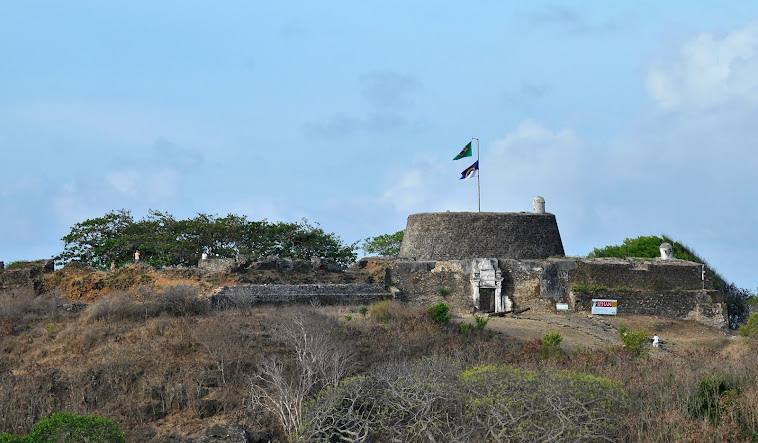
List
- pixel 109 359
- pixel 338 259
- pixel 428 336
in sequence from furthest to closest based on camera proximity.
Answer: pixel 338 259
pixel 428 336
pixel 109 359

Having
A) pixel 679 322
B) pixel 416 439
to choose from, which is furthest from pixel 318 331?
pixel 679 322

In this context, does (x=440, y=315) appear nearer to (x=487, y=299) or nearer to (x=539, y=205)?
(x=487, y=299)

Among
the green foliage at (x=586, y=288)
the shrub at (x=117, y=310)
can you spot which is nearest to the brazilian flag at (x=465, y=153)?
the green foliage at (x=586, y=288)

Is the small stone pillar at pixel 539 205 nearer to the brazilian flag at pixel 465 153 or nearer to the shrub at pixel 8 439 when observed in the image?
the brazilian flag at pixel 465 153

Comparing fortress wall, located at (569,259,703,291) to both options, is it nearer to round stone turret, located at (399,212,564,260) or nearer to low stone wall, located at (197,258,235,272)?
round stone turret, located at (399,212,564,260)

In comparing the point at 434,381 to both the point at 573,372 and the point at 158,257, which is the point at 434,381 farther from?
the point at 158,257

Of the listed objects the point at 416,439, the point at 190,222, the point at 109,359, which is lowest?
the point at 416,439
